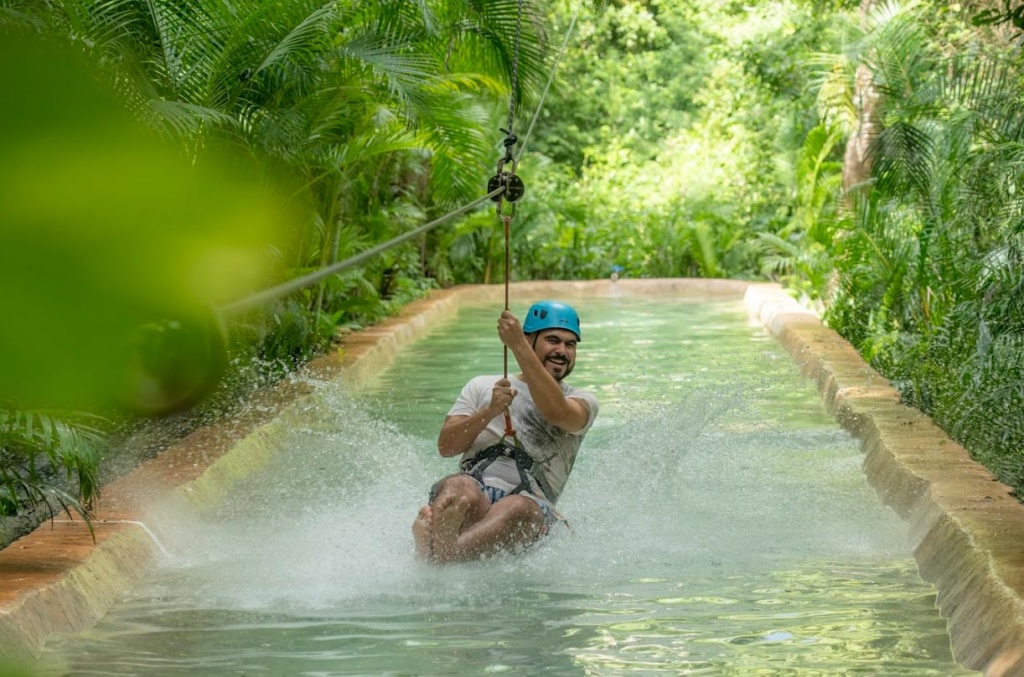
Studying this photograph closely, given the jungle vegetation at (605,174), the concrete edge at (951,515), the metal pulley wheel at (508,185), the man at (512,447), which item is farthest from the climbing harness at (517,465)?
the concrete edge at (951,515)

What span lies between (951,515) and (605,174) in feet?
72.6

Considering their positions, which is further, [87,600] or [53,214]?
[87,600]

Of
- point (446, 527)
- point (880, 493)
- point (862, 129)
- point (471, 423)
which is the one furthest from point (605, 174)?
point (446, 527)

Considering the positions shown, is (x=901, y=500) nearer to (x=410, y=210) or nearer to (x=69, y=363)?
(x=69, y=363)

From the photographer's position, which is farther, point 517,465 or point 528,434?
point 528,434

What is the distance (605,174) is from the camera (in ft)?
89.8

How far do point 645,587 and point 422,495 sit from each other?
84.8 inches

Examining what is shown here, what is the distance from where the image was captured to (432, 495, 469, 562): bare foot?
5535mm

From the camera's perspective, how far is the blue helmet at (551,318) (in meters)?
6.05

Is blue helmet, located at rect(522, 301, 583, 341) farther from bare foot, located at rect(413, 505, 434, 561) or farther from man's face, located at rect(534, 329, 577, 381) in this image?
bare foot, located at rect(413, 505, 434, 561)

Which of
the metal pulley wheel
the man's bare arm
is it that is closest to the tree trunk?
the man's bare arm

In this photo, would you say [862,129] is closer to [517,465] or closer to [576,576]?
[517,465]

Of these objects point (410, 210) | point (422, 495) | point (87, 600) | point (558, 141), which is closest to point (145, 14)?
point (422, 495)

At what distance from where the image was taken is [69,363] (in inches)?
14.5
